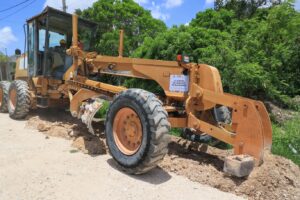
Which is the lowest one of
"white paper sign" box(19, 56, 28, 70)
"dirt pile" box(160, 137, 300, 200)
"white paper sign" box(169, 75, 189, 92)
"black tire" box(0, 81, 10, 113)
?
"dirt pile" box(160, 137, 300, 200)

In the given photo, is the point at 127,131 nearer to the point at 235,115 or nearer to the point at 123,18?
the point at 235,115

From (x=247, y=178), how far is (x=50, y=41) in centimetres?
635

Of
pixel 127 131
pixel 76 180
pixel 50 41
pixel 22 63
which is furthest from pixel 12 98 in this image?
pixel 76 180

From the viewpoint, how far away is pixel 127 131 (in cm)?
509

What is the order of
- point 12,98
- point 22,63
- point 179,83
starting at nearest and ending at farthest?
point 179,83
point 12,98
point 22,63

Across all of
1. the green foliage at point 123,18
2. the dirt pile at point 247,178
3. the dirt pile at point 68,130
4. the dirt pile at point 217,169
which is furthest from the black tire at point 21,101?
the green foliage at point 123,18

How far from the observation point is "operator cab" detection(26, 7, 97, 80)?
28.0ft

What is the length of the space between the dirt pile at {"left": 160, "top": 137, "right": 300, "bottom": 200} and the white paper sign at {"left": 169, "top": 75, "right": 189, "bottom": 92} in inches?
43.5

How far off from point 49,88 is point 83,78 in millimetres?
2027

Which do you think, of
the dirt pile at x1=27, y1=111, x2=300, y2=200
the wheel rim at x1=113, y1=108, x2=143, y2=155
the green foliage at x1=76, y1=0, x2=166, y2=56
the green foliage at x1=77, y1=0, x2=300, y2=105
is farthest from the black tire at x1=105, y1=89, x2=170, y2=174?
the green foliage at x1=76, y1=0, x2=166, y2=56

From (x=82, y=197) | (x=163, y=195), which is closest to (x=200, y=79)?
(x=163, y=195)

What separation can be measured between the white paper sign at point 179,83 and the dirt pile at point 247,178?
3.63 ft

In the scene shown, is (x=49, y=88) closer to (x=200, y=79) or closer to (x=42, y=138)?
(x=42, y=138)

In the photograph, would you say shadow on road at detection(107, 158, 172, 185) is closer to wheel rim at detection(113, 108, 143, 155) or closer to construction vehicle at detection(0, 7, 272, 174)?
construction vehicle at detection(0, 7, 272, 174)
